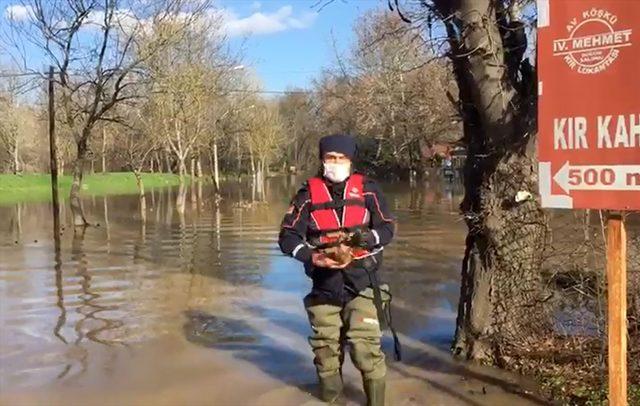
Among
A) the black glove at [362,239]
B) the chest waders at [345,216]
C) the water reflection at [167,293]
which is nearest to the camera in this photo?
the black glove at [362,239]

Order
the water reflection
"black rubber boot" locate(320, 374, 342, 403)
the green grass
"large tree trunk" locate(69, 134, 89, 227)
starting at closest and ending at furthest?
"black rubber boot" locate(320, 374, 342, 403)
the water reflection
"large tree trunk" locate(69, 134, 89, 227)
the green grass

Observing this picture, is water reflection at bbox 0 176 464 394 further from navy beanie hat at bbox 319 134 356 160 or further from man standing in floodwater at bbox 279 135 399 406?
navy beanie hat at bbox 319 134 356 160

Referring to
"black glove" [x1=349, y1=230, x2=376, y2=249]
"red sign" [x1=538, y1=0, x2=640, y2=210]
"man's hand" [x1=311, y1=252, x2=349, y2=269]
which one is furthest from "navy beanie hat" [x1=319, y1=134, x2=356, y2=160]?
"red sign" [x1=538, y1=0, x2=640, y2=210]

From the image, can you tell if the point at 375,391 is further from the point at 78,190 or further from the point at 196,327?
the point at 78,190

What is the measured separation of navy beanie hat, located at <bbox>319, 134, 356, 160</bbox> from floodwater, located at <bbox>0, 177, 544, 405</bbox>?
1.86 metres

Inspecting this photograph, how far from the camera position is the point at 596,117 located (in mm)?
3650

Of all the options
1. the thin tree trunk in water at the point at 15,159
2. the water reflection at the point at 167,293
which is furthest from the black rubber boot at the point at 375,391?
the thin tree trunk in water at the point at 15,159

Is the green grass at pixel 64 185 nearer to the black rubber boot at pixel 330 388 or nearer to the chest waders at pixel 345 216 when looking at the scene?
the black rubber boot at pixel 330 388

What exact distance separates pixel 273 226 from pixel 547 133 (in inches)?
651

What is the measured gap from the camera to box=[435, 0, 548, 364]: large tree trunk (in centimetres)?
580

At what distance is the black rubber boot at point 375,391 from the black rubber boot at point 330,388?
1.10ft

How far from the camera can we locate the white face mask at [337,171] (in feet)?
16.7

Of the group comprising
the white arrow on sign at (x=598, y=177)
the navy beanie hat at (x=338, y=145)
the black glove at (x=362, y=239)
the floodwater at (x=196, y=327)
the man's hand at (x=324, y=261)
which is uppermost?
the navy beanie hat at (x=338, y=145)

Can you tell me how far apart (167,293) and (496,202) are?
5.39 m
